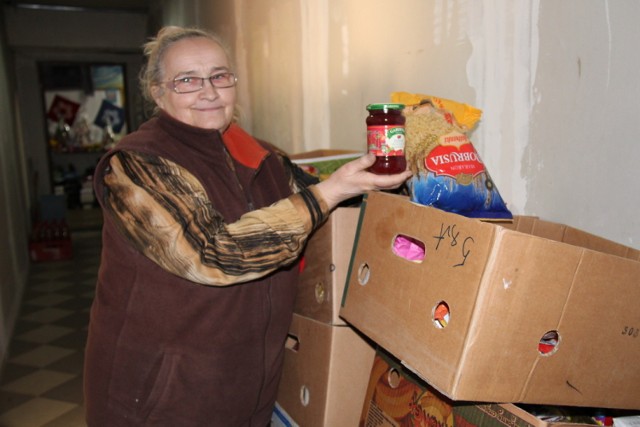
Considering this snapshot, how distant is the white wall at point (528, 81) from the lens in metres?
1.08

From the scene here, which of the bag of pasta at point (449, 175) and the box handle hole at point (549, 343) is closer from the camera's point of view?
the box handle hole at point (549, 343)

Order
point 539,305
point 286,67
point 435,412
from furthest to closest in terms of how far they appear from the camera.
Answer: point 286,67 < point 435,412 < point 539,305

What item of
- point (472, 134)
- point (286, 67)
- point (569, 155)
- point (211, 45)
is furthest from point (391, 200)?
point (286, 67)

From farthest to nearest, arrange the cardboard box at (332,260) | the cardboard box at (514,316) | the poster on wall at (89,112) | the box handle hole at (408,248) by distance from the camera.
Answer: the poster on wall at (89,112)
the cardboard box at (332,260)
the box handle hole at (408,248)
the cardboard box at (514,316)

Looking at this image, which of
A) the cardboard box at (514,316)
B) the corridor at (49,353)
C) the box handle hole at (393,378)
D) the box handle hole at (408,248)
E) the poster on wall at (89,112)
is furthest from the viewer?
the poster on wall at (89,112)

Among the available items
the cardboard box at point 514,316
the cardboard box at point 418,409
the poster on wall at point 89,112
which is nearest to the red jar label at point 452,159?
the cardboard box at point 514,316

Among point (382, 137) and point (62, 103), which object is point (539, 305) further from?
point (62, 103)

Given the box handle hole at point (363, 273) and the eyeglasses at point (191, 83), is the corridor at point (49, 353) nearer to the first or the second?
the eyeglasses at point (191, 83)

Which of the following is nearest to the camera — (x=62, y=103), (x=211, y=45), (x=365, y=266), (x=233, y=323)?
(x=365, y=266)

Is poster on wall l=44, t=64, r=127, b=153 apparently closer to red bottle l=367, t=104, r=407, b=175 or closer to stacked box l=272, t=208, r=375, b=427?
stacked box l=272, t=208, r=375, b=427

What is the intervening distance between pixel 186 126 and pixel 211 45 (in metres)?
0.26

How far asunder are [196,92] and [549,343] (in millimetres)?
957

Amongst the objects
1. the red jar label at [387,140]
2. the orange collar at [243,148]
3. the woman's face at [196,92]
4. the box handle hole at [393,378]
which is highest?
the woman's face at [196,92]

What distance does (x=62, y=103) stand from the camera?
8.12m
